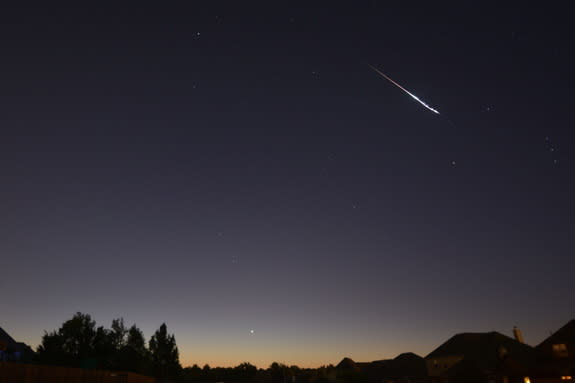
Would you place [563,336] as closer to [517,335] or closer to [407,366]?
[517,335]

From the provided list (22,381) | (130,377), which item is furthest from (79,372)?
(130,377)

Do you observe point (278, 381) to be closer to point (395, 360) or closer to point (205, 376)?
point (205, 376)

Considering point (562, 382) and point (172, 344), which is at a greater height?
point (172, 344)

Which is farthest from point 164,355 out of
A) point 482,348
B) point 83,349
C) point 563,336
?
point 563,336

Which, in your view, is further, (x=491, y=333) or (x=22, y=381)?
(x=491, y=333)

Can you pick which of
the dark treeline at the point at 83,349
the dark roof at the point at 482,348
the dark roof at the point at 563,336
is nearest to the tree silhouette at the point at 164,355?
the dark treeline at the point at 83,349

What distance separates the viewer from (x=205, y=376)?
391 feet

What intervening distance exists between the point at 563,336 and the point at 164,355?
67146 millimetres

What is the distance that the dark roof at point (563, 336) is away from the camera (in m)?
38.8

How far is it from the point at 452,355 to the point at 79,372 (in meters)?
52.8

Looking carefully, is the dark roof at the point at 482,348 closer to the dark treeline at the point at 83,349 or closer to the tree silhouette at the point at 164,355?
the dark treeline at the point at 83,349

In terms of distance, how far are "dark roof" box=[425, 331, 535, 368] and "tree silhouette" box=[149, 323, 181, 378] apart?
4799 centimetres

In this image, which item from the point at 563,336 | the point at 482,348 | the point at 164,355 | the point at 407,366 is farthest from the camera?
the point at 164,355

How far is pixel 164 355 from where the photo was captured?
266 ft
